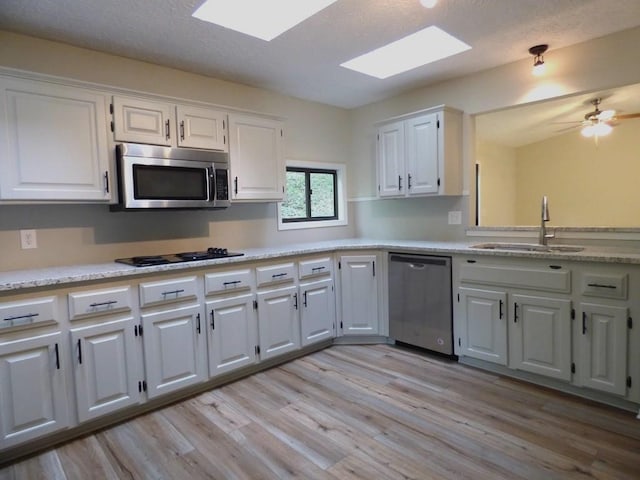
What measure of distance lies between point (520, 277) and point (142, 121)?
8.95 feet

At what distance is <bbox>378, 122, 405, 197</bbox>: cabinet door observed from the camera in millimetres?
3465

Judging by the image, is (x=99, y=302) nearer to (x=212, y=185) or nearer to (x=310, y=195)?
(x=212, y=185)

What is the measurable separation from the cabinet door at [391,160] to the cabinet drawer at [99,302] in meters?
2.35

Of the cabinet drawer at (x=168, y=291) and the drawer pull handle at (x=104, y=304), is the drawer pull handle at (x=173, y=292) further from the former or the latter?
the drawer pull handle at (x=104, y=304)

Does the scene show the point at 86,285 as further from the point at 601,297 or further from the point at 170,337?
the point at 601,297

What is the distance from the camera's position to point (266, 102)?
11.7ft

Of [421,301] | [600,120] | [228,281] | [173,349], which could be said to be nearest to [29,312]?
[173,349]

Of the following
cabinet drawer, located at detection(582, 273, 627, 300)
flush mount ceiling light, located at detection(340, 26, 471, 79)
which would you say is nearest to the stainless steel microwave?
flush mount ceiling light, located at detection(340, 26, 471, 79)

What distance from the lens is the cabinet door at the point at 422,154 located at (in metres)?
Answer: 3.24

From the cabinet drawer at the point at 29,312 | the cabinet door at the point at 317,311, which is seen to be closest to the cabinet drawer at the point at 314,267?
the cabinet door at the point at 317,311

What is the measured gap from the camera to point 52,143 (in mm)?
2223

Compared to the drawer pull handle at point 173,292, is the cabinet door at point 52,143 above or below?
above

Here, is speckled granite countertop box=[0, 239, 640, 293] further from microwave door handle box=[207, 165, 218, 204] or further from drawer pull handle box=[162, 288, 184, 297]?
microwave door handle box=[207, 165, 218, 204]

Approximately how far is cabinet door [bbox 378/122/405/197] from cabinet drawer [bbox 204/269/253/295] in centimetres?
158
